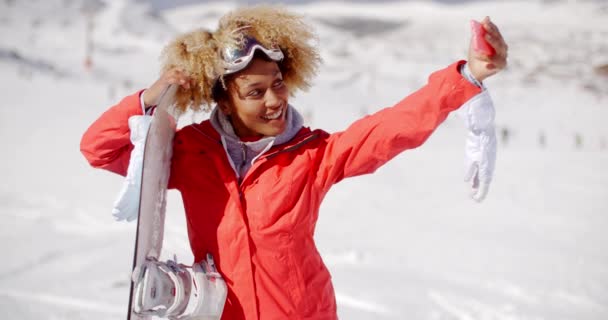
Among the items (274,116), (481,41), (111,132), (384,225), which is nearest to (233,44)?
(274,116)

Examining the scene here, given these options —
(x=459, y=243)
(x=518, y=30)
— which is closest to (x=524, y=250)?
(x=459, y=243)

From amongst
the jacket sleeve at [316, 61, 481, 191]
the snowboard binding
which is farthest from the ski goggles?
the snowboard binding

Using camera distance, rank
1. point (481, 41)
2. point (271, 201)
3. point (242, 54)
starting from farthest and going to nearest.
A: point (242, 54), point (271, 201), point (481, 41)

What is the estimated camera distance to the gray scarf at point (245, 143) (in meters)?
1.78

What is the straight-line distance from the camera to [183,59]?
1858 mm

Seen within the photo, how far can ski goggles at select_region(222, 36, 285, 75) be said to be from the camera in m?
1.78

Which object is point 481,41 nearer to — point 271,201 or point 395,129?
point 395,129

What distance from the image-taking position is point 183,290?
1.70 meters

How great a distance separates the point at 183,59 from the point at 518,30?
52370mm

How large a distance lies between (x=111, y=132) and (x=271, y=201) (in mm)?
570

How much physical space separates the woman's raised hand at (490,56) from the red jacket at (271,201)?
0.26 metres

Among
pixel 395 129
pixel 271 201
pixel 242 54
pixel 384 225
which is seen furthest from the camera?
pixel 384 225

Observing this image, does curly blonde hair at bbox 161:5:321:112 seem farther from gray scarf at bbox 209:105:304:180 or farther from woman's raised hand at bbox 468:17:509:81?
woman's raised hand at bbox 468:17:509:81

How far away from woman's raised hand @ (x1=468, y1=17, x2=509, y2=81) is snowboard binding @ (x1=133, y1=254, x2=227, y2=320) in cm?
103
